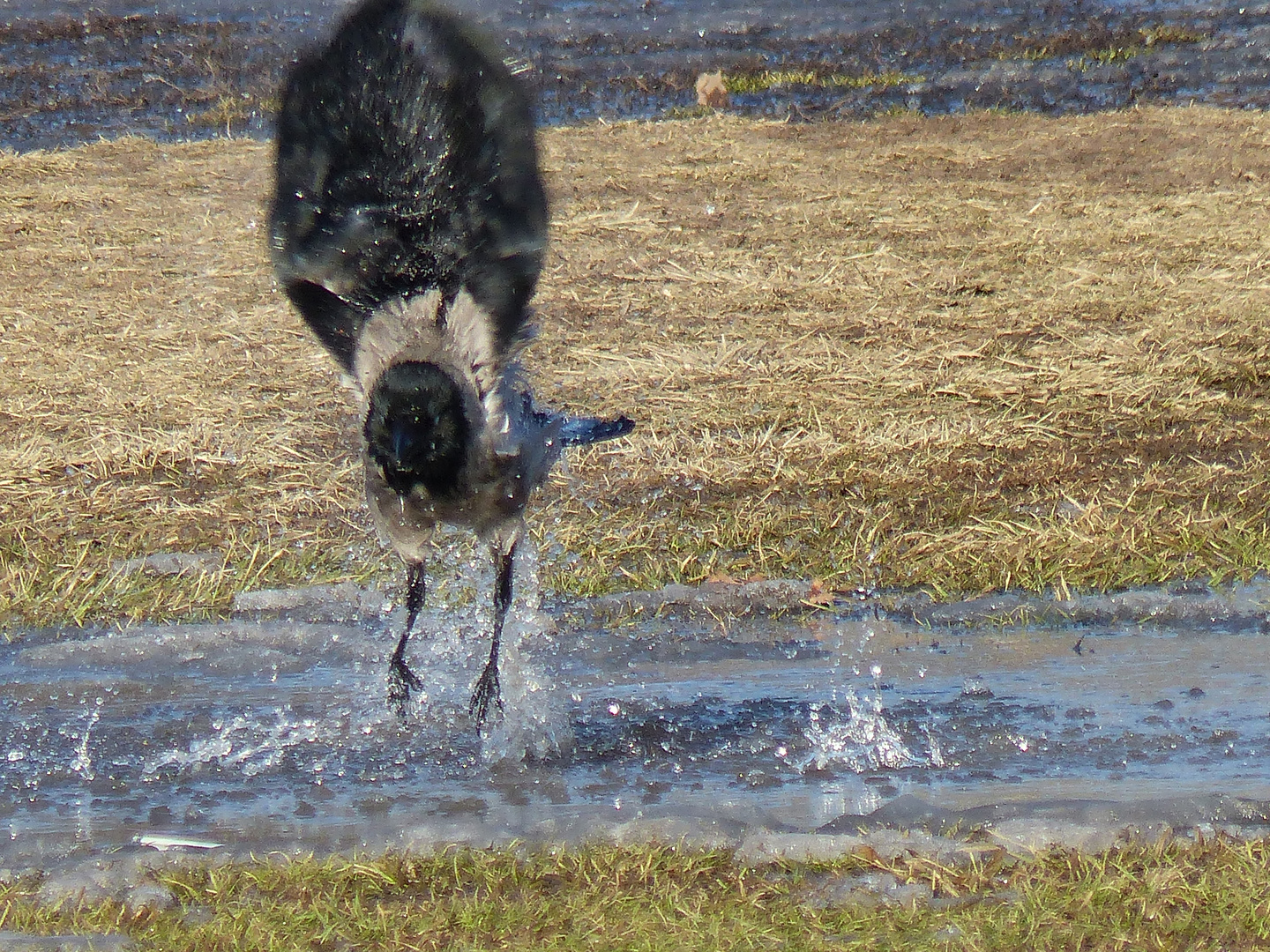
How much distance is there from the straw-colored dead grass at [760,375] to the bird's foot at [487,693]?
2.18ft

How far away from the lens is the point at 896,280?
7691 millimetres

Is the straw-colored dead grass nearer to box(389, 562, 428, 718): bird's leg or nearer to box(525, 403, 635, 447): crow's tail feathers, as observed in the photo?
box(525, 403, 635, 447): crow's tail feathers

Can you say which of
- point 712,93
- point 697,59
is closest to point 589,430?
point 712,93

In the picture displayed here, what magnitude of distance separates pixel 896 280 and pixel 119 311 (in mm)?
3857

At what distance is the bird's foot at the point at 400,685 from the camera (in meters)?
4.36

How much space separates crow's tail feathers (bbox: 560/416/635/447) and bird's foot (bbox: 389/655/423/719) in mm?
1048

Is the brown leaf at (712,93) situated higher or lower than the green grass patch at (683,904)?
higher

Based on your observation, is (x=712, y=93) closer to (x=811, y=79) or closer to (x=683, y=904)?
(x=811, y=79)

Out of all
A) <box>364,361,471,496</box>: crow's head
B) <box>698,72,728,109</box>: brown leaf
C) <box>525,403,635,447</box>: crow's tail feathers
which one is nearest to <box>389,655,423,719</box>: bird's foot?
<box>364,361,471,496</box>: crow's head

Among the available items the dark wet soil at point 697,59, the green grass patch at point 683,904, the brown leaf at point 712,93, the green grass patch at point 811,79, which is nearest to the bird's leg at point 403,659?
the green grass patch at point 683,904

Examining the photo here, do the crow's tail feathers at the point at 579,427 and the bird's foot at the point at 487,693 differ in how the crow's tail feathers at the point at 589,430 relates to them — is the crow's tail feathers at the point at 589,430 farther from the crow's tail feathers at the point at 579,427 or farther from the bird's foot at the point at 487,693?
the bird's foot at the point at 487,693

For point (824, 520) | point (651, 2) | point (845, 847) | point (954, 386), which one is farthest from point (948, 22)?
point (845, 847)

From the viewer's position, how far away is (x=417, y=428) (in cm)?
420

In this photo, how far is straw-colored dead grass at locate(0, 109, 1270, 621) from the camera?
5.06 meters
